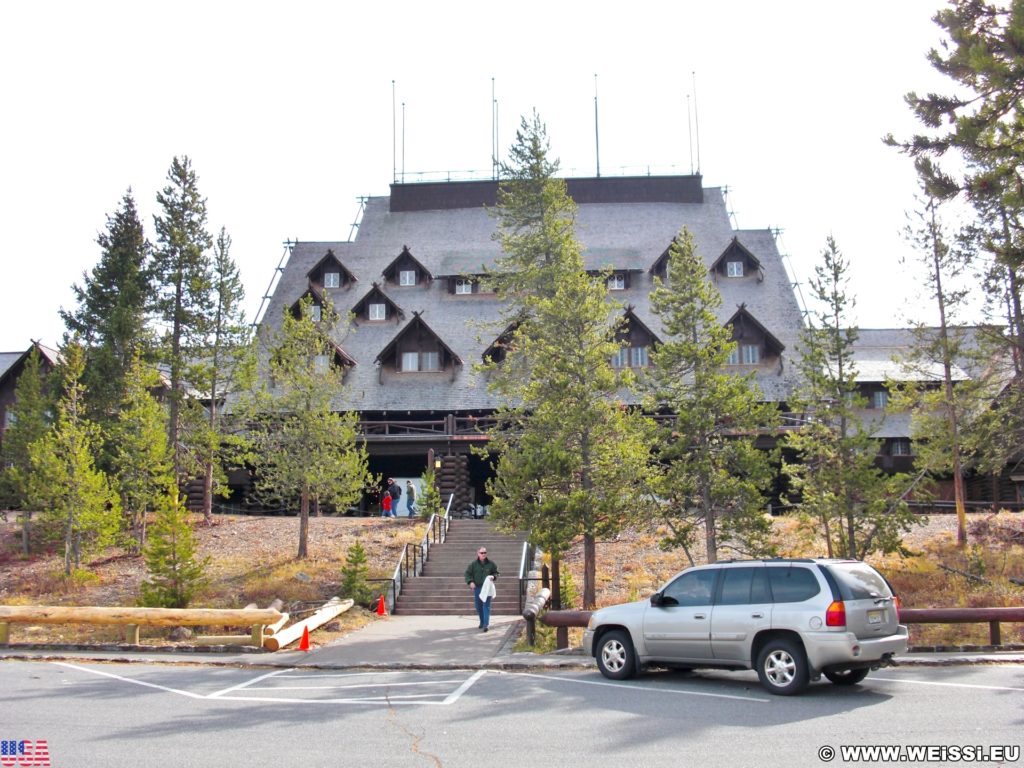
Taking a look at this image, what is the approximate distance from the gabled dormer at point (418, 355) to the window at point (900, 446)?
61.9 feet

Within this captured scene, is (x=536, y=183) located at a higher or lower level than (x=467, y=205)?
lower

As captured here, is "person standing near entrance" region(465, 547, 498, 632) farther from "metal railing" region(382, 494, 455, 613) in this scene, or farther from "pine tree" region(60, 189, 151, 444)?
"pine tree" region(60, 189, 151, 444)

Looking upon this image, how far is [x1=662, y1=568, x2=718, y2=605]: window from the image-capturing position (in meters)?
12.5

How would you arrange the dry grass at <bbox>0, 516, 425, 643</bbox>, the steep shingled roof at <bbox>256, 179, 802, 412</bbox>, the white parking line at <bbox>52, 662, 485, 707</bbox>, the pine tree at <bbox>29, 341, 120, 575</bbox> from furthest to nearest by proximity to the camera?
the steep shingled roof at <bbox>256, 179, 802, 412</bbox> → the pine tree at <bbox>29, 341, 120, 575</bbox> → the dry grass at <bbox>0, 516, 425, 643</bbox> → the white parking line at <bbox>52, 662, 485, 707</bbox>

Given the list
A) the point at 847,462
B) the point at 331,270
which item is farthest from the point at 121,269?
the point at 847,462

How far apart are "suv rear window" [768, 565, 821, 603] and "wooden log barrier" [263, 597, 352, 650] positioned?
381 inches

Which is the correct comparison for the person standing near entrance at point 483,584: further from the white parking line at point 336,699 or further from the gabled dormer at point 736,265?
the gabled dormer at point 736,265

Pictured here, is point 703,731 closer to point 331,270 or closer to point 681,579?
point 681,579

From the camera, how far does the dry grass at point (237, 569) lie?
22.7 m

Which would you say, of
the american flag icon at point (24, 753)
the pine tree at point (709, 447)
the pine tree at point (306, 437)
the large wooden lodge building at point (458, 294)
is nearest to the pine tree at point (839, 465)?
the pine tree at point (709, 447)

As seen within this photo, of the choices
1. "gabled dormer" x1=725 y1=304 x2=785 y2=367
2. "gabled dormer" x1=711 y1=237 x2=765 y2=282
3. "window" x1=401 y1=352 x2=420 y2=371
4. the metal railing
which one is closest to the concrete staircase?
the metal railing

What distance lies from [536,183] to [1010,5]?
606 inches

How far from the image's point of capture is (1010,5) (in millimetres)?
15719

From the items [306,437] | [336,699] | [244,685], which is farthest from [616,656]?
[306,437]
